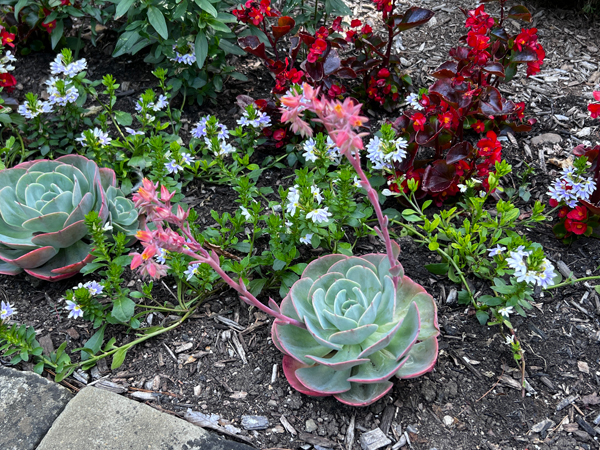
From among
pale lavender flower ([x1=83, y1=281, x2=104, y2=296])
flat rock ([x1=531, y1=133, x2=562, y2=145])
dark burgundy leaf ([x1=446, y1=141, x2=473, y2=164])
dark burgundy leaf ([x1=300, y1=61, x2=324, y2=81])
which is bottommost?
pale lavender flower ([x1=83, y1=281, x2=104, y2=296])

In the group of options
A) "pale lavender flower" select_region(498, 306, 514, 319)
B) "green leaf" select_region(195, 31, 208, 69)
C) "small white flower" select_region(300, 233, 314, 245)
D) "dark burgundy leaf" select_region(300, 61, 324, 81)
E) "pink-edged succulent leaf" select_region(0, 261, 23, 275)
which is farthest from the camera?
"green leaf" select_region(195, 31, 208, 69)

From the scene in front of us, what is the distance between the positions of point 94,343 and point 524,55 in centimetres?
264

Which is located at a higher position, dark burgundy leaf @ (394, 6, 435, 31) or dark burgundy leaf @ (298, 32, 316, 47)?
dark burgundy leaf @ (394, 6, 435, 31)

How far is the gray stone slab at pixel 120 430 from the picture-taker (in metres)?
1.92

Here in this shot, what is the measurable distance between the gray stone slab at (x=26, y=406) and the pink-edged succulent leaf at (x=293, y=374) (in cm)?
92

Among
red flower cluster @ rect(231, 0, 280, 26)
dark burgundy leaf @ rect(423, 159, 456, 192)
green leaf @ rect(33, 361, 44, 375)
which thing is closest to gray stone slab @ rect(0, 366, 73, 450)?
green leaf @ rect(33, 361, 44, 375)

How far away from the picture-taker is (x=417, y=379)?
2.18 m

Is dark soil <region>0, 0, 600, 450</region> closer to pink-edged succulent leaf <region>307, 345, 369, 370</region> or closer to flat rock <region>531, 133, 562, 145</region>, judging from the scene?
pink-edged succulent leaf <region>307, 345, 369, 370</region>

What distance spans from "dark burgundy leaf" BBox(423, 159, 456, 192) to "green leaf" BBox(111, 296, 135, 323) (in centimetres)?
158

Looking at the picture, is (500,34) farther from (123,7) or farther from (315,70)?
(123,7)

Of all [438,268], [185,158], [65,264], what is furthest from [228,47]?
[438,268]

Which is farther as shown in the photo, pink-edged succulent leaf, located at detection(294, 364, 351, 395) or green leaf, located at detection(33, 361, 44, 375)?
green leaf, located at detection(33, 361, 44, 375)

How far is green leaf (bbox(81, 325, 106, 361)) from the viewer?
2311 millimetres

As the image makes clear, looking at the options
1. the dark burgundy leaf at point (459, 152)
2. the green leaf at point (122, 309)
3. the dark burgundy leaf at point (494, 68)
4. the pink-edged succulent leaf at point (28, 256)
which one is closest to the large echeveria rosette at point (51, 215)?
the pink-edged succulent leaf at point (28, 256)
